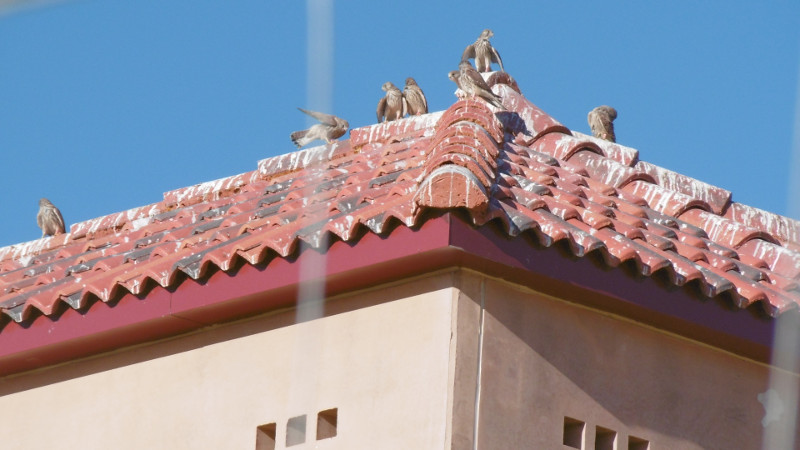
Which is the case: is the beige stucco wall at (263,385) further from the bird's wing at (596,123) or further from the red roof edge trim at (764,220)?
the bird's wing at (596,123)

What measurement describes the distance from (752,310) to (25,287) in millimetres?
4285

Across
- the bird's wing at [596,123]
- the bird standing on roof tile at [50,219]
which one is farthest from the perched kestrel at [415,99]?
the bird standing on roof tile at [50,219]

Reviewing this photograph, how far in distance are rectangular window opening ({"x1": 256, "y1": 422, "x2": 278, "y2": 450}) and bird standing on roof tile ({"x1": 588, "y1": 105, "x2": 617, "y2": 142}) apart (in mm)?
6343

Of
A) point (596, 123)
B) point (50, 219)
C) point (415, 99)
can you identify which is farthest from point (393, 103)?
point (50, 219)

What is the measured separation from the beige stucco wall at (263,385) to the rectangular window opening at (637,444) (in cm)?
117

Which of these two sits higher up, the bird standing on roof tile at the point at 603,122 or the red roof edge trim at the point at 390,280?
the bird standing on roof tile at the point at 603,122

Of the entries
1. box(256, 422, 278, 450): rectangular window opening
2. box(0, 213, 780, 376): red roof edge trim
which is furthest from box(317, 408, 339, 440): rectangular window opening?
box(0, 213, 780, 376): red roof edge trim

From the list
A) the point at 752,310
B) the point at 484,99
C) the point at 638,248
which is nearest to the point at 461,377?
the point at 638,248

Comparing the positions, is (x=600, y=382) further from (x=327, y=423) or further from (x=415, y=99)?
(x=415, y=99)

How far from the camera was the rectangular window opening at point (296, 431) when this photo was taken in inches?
247

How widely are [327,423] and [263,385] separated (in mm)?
447

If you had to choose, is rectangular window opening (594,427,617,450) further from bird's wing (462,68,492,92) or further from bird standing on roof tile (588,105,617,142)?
bird standing on roof tile (588,105,617,142)

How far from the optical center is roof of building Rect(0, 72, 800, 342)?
245 inches

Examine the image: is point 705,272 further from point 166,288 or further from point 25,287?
point 25,287
